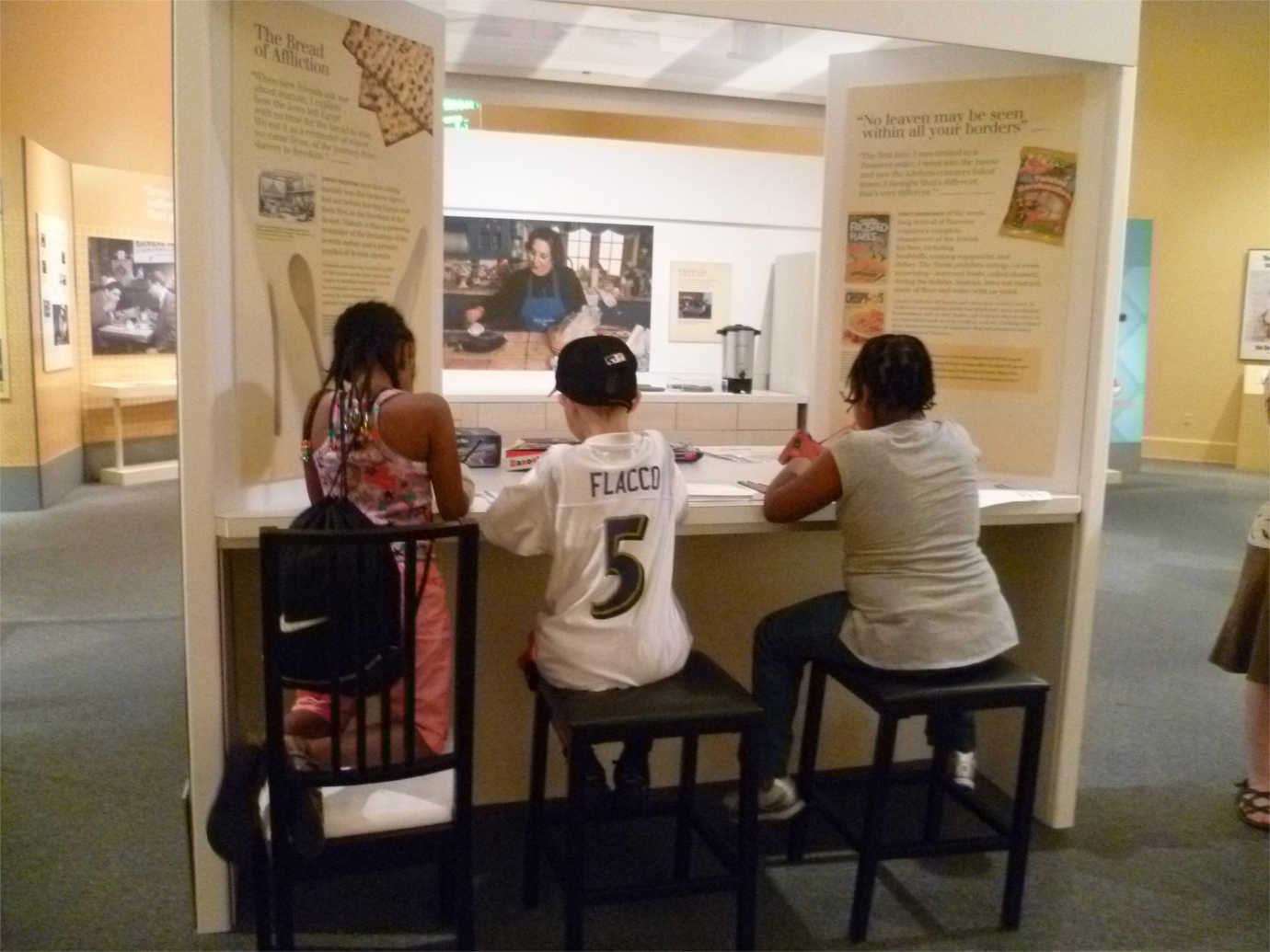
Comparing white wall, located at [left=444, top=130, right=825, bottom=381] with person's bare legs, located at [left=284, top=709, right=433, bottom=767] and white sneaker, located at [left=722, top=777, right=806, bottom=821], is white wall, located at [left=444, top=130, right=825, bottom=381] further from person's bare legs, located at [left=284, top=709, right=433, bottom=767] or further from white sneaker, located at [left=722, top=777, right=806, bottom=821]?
person's bare legs, located at [left=284, top=709, right=433, bottom=767]

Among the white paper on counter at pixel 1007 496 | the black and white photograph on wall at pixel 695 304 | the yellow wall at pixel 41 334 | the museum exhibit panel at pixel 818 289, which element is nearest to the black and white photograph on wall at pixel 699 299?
the black and white photograph on wall at pixel 695 304

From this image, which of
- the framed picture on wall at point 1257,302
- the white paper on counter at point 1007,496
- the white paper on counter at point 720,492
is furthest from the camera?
the framed picture on wall at point 1257,302

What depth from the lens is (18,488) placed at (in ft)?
21.2

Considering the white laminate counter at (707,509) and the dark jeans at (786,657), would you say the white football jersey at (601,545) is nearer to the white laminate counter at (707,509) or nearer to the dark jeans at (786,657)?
the white laminate counter at (707,509)

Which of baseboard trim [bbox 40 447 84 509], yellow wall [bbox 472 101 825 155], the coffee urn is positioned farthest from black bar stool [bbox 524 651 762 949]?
baseboard trim [bbox 40 447 84 509]

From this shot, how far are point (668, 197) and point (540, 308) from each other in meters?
0.80

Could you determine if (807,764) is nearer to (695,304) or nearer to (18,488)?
(695,304)

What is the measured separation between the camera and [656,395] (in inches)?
184

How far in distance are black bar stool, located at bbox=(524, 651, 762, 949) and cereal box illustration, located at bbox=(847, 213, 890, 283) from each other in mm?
1246

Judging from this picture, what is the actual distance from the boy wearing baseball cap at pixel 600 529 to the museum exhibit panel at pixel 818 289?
23 cm

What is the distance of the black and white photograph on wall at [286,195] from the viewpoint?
7.16 ft

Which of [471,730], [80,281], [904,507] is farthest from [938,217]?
[80,281]

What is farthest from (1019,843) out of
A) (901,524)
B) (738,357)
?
(738,357)

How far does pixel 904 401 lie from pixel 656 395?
249cm
